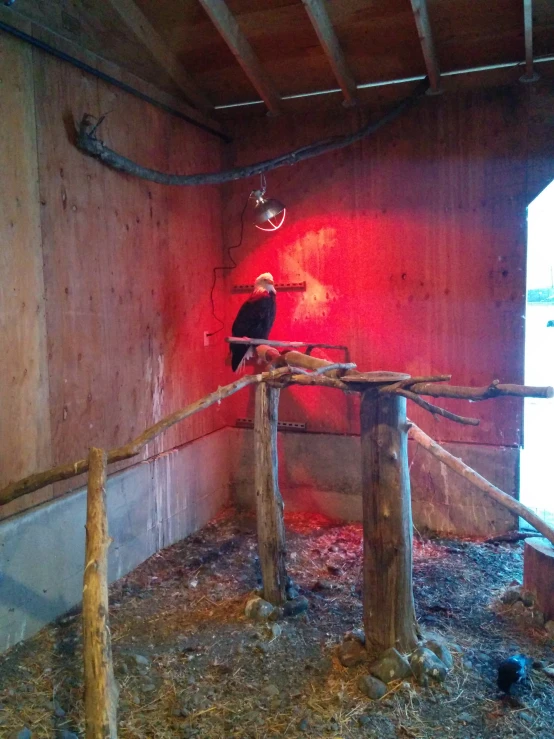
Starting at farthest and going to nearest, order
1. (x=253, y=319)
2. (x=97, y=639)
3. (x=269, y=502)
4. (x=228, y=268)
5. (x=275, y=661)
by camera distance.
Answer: (x=228, y=268) → (x=253, y=319) → (x=269, y=502) → (x=275, y=661) → (x=97, y=639)

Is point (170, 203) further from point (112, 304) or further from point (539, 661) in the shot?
point (539, 661)

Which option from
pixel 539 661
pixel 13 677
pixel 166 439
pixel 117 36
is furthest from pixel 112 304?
pixel 539 661

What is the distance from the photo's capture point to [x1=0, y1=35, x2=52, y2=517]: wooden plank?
8.91 ft

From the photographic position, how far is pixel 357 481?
4395 mm

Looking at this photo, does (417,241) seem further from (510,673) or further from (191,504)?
(510,673)

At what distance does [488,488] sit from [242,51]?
3012 mm

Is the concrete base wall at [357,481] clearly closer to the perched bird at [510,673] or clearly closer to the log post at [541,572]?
the log post at [541,572]

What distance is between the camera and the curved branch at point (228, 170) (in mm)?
3154

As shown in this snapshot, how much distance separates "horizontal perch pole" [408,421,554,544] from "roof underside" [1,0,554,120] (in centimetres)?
240

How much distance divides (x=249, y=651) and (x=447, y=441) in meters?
2.15

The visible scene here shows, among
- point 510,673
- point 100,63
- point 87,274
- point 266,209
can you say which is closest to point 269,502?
point 510,673

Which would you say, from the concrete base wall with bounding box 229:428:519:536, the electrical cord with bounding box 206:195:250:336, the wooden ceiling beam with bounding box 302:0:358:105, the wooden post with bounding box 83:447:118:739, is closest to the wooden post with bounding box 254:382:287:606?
the wooden post with bounding box 83:447:118:739

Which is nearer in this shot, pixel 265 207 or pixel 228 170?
pixel 228 170

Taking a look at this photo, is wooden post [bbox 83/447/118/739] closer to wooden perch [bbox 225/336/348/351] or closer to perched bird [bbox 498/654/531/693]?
perched bird [bbox 498/654/531/693]
